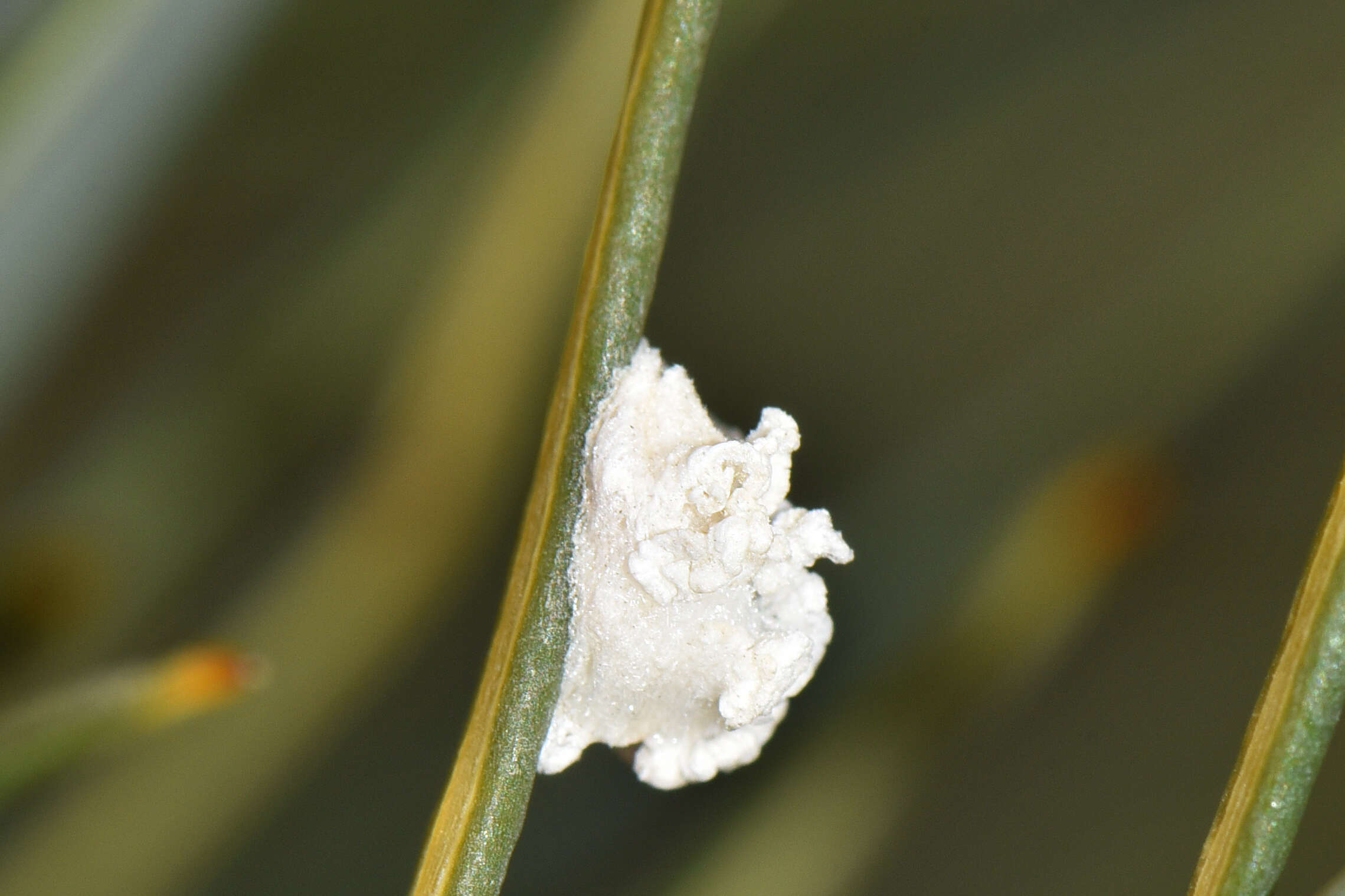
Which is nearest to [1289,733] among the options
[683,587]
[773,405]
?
[683,587]

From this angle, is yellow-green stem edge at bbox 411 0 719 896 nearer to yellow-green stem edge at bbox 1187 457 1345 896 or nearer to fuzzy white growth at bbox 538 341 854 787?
fuzzy white growth at bbox 538 341 854 787

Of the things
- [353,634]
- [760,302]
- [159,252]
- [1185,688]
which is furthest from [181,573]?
[1185,688]

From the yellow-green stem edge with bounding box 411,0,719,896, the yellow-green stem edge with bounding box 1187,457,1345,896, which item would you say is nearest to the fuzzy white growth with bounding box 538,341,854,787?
the yellow-green stem edge with bounding box 411,0,719,896

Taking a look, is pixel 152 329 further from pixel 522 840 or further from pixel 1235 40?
pixel 1235 40

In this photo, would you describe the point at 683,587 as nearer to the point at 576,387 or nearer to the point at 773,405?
the point at 576,387

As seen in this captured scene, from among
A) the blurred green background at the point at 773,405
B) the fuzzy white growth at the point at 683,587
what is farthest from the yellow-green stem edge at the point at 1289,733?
the blurred green background at the point at 773,405

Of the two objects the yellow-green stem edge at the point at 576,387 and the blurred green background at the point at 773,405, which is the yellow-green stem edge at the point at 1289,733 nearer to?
the yellow-green stem edge at the point at 576,387
